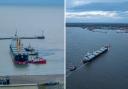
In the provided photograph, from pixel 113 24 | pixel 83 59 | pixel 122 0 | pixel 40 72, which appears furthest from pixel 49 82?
pixel 122 0

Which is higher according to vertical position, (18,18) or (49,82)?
(18,18)

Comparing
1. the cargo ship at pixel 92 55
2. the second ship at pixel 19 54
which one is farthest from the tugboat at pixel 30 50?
the cargo ship at pixel 92 55

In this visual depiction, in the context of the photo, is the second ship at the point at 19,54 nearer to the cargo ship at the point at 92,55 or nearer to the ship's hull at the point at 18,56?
the ship's hull at the point at 18,56

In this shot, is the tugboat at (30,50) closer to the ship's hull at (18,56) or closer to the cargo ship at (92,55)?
the ship's hull at (18,56)

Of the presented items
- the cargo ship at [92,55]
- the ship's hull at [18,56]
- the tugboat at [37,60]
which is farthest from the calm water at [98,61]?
the ship's hull at [18,56]

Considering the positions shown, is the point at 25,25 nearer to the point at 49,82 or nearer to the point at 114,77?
the point at 49,82

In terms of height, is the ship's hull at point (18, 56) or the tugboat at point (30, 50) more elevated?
the tugboat at point (30, 50)

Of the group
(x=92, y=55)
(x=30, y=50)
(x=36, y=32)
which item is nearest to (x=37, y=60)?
(x=30, y=50)
